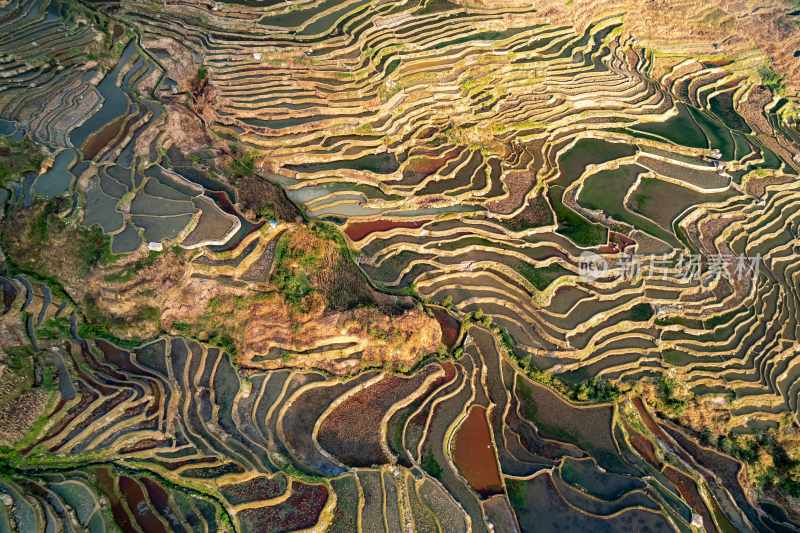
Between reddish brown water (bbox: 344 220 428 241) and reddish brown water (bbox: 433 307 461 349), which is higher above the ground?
reddish brown water (bbox: 344 220 428 241)

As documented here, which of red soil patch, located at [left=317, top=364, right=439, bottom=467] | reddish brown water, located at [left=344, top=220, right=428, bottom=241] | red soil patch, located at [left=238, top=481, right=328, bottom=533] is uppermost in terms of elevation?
reddish brown water, located at [left=344, top=220, right=428, bottom=241]

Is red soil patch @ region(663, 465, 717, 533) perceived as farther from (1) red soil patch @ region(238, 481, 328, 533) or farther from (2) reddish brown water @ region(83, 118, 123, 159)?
(2) reddish brown water @ region(83, 118, 123, 159)

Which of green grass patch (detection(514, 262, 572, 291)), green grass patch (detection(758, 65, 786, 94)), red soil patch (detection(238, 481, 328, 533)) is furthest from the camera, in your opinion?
green grass patch (detection(758, 65, 786, 94))

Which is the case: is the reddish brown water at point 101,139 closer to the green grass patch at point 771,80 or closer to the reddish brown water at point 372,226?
the reddish brown water at point 372,226

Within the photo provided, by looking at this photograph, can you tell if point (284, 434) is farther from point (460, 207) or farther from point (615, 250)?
point (615, 250)

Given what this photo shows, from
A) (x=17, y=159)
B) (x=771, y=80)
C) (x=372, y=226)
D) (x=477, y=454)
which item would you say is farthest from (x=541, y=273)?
(x=771, y=80)

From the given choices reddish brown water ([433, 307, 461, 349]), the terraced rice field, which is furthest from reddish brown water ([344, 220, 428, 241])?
reddish brown water ([433, 307, 461, 349])

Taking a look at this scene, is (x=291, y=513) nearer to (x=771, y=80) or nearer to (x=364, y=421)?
(x=364, y=421)
